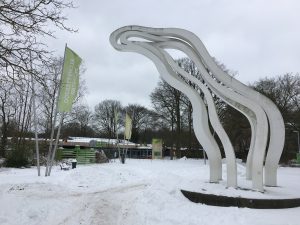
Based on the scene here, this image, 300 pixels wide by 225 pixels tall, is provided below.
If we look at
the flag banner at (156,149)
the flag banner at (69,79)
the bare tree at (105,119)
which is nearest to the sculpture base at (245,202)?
the flag banner at (69,79)

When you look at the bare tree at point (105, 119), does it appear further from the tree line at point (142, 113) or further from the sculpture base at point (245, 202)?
the sculpture base at point (245, 202)

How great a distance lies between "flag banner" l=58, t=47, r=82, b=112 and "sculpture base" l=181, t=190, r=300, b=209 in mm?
10581

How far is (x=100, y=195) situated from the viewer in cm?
A: 1492

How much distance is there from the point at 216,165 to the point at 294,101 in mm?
40742

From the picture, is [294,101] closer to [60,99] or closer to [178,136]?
[178,136]

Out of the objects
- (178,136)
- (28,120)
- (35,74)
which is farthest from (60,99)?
(178,136)

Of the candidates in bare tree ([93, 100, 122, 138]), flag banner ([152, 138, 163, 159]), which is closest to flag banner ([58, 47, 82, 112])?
flag banner ([152, 138, 163, 159])

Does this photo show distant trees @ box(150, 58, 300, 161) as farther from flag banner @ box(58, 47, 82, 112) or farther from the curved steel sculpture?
the curved steel sculpture

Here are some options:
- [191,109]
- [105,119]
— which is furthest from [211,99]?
[105,119]

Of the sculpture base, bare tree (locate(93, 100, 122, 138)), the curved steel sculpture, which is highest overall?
bare tree (locate(93, 100, 122, 138))

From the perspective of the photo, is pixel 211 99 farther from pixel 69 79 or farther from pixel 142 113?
pixel 142 113

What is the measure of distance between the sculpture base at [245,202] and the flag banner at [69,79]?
10.6 metres

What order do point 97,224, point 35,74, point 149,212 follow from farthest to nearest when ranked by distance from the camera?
point 35,74 → point 149,212 → point 97,224

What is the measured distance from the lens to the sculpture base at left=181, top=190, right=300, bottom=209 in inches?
459
